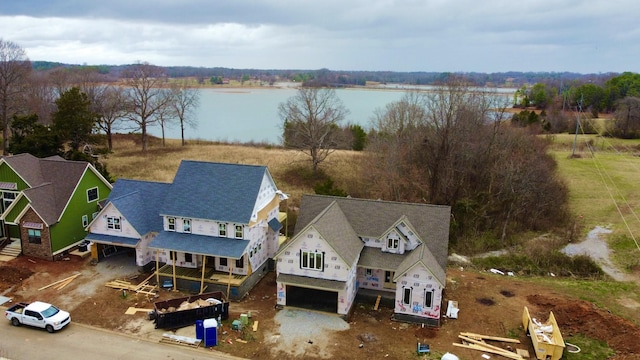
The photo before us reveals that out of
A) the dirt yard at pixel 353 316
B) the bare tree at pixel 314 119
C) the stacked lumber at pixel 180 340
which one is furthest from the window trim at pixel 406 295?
the bare tree at pixel 314 119

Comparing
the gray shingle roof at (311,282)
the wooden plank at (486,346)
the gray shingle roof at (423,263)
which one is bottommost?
the wooden plank at (486,346)

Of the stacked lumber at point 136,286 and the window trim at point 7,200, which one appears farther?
the window trim at point 7,200

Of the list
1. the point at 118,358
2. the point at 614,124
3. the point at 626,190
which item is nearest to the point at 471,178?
the point at 626,190

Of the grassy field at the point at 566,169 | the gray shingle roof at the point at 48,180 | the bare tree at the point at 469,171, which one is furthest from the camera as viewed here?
the grassy field at the point at 566,169

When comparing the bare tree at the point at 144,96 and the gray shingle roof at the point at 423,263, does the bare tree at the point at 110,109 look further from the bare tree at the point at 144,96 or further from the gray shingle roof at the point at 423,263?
the gray shingle roof at the point at 423,263

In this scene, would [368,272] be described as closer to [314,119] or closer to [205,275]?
[205,275]

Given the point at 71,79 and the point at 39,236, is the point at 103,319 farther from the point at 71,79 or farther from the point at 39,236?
the point at 71,79

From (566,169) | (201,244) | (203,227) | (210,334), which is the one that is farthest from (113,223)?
(566,169)
